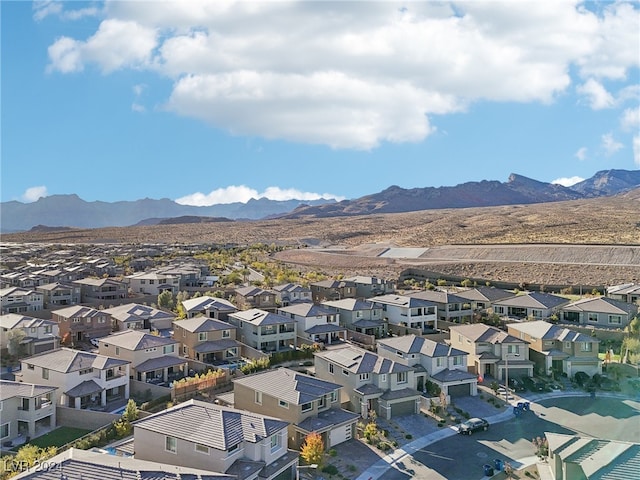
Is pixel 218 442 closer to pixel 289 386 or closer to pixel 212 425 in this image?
pixel 212 425

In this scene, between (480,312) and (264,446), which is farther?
(480,312)

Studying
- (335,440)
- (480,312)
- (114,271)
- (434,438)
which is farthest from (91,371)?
(114,271)

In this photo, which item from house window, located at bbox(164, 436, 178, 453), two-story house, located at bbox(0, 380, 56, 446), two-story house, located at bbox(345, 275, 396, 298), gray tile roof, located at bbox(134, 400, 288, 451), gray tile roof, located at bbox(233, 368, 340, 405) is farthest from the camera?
two-story house, located at bbox(345, 275, 396, 298)

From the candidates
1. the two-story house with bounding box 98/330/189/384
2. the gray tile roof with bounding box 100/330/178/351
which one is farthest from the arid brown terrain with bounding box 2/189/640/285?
the gray tile roof with bounding box 100/330/178/351

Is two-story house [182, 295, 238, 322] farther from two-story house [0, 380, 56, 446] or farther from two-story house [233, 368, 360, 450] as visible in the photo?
two-story house [233, 368, 360, 450]

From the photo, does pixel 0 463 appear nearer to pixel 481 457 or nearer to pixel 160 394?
pixel 160 394

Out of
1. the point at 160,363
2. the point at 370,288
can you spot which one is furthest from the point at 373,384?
the point at 370,288

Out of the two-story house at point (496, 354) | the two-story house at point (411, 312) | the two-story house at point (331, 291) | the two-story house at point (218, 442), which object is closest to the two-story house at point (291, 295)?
the two-story house at point (331, 291)
